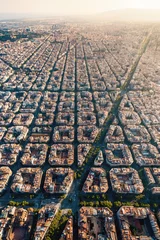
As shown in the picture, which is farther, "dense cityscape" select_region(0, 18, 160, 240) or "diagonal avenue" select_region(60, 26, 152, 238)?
"diagonal avenue" select_region(60, 26, 152, 238)

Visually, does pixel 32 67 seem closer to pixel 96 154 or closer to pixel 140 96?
pixel 140 96

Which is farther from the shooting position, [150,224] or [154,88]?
[154,88]

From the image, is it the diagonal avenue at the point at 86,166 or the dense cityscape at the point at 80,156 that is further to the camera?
the diagonal avenue at the point at 86,166

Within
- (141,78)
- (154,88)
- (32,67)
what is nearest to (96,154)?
(154,88)

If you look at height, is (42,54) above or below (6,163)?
above

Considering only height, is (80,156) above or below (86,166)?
above

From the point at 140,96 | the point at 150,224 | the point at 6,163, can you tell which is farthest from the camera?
the point at 140,96

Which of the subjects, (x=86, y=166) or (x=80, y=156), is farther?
(x=80, y=156)

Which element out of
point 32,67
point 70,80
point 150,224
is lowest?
point 150,224
